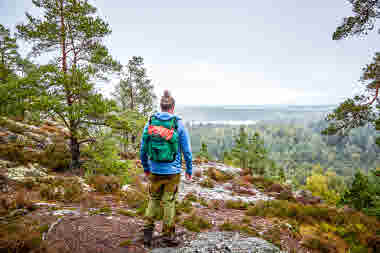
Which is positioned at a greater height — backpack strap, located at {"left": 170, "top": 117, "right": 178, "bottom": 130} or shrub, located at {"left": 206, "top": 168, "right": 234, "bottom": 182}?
backpack strap, located at {"left": 170, "top": 117, "right": 178, "bottom": 130}

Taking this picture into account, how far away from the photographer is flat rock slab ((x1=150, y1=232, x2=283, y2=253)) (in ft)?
11.3

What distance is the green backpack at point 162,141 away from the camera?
3.19m

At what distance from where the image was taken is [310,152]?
163 metres

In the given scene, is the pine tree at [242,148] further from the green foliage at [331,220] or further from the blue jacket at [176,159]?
the blue jacket at [176,159]

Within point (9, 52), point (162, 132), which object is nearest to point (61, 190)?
point (162, 132)

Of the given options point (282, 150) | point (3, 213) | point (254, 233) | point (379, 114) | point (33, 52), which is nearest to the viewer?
point (3, 213)

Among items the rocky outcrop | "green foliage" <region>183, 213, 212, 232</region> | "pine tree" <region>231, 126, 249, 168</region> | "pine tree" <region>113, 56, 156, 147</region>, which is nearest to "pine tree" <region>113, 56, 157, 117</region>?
"pine tree" <region>113, 56, 156, 147</region>

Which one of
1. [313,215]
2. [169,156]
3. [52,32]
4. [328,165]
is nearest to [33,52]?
[52,32]

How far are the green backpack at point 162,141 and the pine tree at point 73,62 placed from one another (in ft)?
17.1

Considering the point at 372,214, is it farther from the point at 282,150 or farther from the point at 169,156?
the point at 282,150

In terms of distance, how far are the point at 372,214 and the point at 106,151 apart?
11.7 meters

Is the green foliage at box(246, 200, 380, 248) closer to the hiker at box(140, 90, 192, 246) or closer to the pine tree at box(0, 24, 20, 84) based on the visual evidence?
the hiker at box(140, 90, 192, 246)

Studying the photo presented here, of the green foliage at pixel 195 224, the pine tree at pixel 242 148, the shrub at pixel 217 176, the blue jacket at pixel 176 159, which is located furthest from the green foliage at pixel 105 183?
the pine tree at pixel 242 148

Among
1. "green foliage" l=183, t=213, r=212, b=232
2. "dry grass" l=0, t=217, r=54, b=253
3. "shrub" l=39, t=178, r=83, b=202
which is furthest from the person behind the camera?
"shrub" l=39, t=178, r=83, b=202
